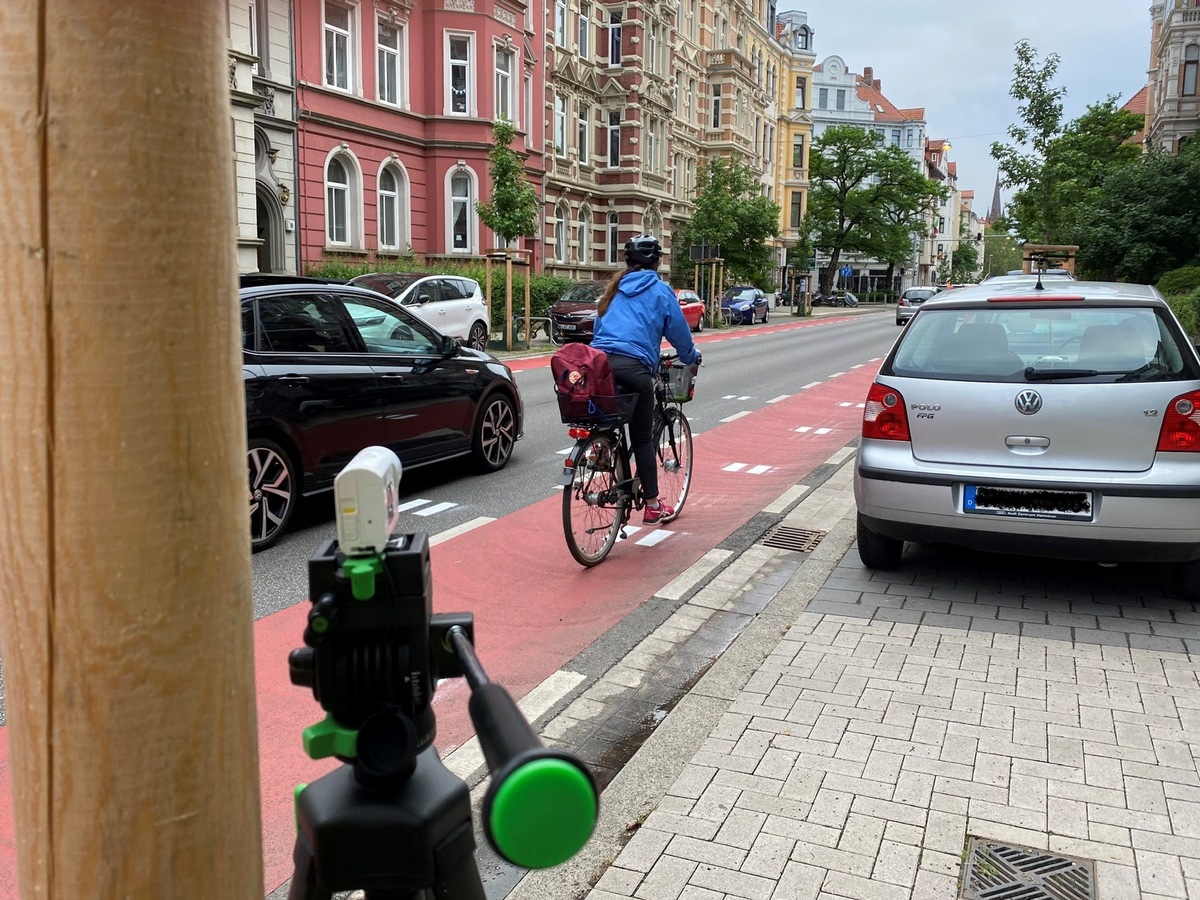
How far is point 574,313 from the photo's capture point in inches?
1043

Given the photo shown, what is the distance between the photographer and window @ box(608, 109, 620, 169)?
44.8m

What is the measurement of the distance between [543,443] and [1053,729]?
767 centimetres

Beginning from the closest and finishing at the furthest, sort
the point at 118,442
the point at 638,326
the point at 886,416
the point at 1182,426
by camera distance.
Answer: the point at 118,442, the point at 1182,426, the point at 886,416, the point at 638,326

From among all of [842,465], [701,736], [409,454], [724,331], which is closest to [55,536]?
[701,736]

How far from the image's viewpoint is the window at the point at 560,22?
39281 millimetres

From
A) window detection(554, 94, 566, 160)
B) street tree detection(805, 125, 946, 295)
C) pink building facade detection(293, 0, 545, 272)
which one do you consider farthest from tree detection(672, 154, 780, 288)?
street tree detection(805, 125, 946, 295)

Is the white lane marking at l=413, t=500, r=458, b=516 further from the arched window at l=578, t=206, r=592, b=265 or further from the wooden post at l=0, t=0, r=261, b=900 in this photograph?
the arched window at l=578, t=206, r=592, b=265

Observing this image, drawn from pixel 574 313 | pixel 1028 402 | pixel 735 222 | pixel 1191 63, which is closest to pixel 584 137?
pixel 735 222

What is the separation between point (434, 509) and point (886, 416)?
3.67m

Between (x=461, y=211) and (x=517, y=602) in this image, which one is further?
(x=461, y=211)

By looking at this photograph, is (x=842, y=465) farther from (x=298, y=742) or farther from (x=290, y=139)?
(x=290, y=139)

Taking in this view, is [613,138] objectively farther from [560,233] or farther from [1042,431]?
[1042,431]

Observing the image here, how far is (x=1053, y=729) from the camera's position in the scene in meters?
3.98

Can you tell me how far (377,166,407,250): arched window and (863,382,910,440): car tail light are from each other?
2499 cm
